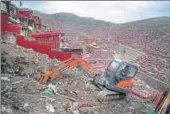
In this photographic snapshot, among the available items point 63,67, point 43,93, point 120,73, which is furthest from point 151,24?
point 43,93

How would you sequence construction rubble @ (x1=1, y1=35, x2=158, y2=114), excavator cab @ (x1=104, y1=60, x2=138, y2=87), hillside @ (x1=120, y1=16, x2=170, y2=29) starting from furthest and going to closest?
hillside @ (x1=120, y1=16, x2=170, y2=29) → excavator cab @ (x1=104, y1=60, x2=138, y2=87) → construction rubble @ (x1=1, y1=35, x2=158, y2=114)

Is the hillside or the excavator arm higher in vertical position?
the excavator arm

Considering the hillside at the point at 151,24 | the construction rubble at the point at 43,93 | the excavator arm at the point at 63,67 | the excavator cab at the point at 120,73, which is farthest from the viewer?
the hillside at the point at 151,24

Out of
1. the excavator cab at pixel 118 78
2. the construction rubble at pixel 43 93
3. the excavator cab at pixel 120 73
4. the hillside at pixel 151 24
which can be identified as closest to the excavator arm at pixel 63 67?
the construction rubble at pixel 43 93

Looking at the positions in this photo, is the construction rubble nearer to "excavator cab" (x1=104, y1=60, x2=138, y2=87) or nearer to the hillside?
"excavator cab" (x1=104, y1=60, x2=138, y2=87)

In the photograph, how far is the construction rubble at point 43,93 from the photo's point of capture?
805 cm

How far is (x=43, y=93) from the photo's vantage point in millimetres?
9188

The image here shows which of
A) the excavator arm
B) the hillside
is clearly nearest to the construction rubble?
the excavator arm

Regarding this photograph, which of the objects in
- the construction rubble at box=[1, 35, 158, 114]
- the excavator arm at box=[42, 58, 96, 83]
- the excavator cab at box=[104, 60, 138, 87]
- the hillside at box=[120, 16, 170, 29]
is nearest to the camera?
the construction rubble at box=[1, 35, 158, 114]

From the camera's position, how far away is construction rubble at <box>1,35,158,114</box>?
26.4ft

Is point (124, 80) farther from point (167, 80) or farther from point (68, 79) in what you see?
point (167, 80)

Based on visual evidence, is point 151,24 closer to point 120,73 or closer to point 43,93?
point 120,73

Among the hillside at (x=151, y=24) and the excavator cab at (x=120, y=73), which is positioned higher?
the excavator cab at (x=120, y=73)

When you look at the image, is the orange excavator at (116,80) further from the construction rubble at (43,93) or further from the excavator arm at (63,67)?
the construction rubble at (43,93)
